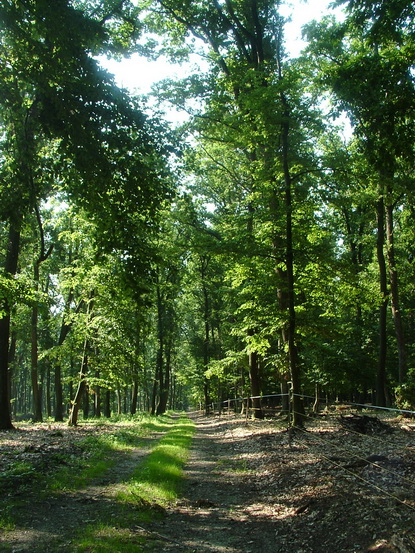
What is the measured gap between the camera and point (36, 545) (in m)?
4.86

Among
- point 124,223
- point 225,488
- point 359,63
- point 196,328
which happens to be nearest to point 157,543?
point 225,488

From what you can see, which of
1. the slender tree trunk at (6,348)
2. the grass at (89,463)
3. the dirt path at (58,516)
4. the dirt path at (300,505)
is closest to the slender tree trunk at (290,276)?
the dirt path at (300,505)

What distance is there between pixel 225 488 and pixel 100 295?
38.4 ft

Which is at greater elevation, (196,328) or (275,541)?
(196,328)

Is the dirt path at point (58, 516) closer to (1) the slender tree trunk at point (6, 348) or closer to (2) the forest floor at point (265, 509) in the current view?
(2) the forest floor at point (265, 509)

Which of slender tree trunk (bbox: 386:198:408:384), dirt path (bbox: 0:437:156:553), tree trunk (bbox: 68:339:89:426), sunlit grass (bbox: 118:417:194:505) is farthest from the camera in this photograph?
slender tree trunk (bbox: 386:198:408:384)

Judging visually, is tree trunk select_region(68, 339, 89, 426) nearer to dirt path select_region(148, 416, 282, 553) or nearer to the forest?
the forest

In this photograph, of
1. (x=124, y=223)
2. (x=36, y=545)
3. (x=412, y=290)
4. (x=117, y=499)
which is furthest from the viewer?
(x=412, y=290)

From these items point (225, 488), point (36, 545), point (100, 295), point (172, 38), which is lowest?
point (225, 488)

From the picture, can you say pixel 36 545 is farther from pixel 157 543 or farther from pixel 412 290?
pixel 412 290

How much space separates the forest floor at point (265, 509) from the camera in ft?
16.3

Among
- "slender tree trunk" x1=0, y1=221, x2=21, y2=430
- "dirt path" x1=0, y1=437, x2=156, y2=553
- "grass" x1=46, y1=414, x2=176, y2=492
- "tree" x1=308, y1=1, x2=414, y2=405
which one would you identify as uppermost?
"tree" x1=308, y1=1, x2=414, y2=405

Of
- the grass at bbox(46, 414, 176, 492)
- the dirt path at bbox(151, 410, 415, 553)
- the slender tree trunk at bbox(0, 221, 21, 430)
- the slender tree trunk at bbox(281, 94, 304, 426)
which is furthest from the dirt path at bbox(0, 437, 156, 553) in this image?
the slender tree trunk at bbox(0, 221, 21, 430)

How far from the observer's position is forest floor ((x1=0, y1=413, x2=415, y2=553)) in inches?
196
